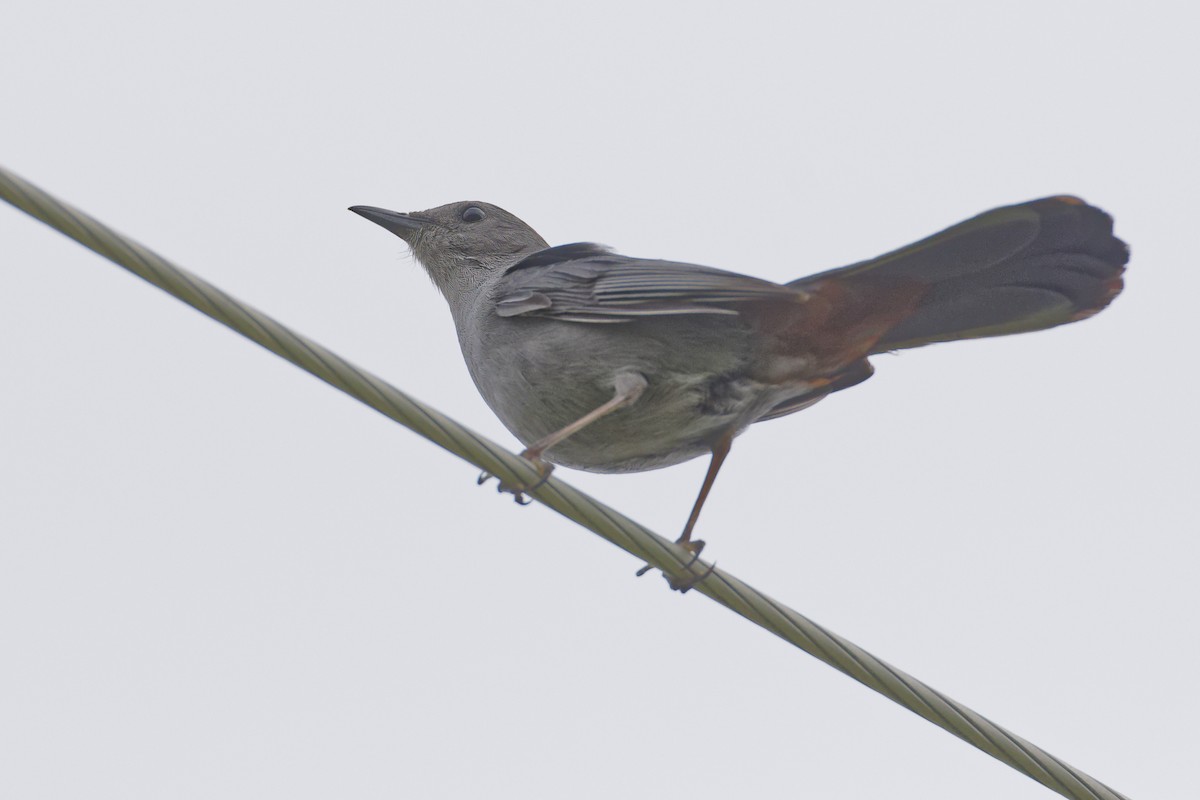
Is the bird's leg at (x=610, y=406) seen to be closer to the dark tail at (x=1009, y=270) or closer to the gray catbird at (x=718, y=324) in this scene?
the gray catbird at (x=718, y=324)

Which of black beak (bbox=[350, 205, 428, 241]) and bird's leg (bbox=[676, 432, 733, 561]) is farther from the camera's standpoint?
black beak (bbox=[350, 205, 428, 241])

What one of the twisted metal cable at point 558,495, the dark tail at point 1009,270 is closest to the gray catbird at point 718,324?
the dark tail at point 1009,270

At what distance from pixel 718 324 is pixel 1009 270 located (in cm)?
116

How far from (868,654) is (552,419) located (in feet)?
7.21

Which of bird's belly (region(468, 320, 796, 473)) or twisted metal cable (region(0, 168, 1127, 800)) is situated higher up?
bird's belly (region(468, 320, 796, 473))

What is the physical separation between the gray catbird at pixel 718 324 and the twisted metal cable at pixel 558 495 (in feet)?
2.21

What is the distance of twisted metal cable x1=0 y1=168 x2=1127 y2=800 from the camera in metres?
3.75

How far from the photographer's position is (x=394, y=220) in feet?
26.8

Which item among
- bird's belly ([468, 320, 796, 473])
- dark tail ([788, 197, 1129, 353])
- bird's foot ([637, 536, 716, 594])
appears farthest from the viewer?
bird's belly ([468, 320, 796, 473])

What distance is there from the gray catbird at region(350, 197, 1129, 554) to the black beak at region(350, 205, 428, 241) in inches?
49.3

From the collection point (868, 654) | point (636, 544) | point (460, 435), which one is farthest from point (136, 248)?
point (868, 654)

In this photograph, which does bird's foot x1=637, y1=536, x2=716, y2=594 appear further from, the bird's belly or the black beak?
the black beak

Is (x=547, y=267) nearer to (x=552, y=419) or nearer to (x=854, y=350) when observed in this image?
(x=552, y=419)

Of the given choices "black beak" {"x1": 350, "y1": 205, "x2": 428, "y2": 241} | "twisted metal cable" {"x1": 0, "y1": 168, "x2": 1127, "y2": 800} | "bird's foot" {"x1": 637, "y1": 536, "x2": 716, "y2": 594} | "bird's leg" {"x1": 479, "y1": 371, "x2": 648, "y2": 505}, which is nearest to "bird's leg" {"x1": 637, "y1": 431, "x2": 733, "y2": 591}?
"bird's foot" {"x1": 637, "y1": 536, "x2": 716, "y2": 594}
